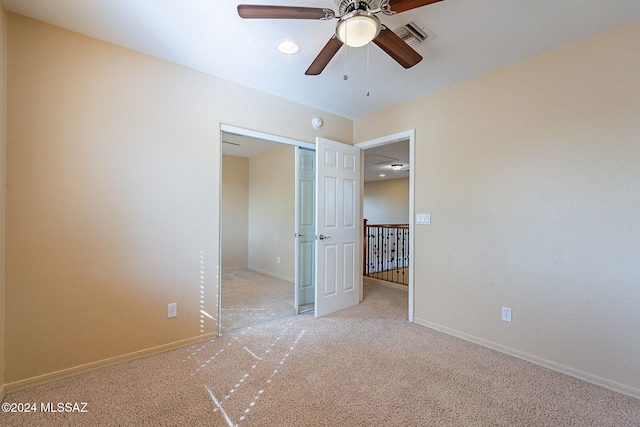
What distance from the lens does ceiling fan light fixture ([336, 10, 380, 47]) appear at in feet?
4.56

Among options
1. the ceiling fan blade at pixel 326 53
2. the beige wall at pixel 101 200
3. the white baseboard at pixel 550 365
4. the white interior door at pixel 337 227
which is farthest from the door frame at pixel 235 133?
the white baseboard at pixel 550 365

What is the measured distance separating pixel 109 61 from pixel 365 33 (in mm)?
2039

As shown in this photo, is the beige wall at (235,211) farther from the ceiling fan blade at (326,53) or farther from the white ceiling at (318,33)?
the ceiling fan blade at (326,53)

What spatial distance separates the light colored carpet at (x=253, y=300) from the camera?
3.10 meters

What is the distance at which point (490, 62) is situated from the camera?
7.74ft

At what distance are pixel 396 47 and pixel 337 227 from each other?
2.10 meters

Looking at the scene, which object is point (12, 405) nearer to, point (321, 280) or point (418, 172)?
point (321, 280)

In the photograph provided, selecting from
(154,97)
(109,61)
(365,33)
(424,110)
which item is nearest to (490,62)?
(424,110)

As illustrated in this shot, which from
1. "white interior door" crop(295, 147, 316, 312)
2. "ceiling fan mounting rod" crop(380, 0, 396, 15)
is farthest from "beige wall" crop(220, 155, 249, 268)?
"ceiling fan mounting rod" crop(380, 0, 396, 15)

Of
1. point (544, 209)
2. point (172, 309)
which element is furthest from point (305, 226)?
point (544, 209)

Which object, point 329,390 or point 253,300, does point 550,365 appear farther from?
point 253,300

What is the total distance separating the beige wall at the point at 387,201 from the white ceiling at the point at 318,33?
688 centimetres

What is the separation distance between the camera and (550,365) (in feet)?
7.07

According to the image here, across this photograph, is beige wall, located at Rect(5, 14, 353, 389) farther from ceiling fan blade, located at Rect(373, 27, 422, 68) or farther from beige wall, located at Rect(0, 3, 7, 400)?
ceiling fan blade, located at Rect(373, 27, 422, 68)
